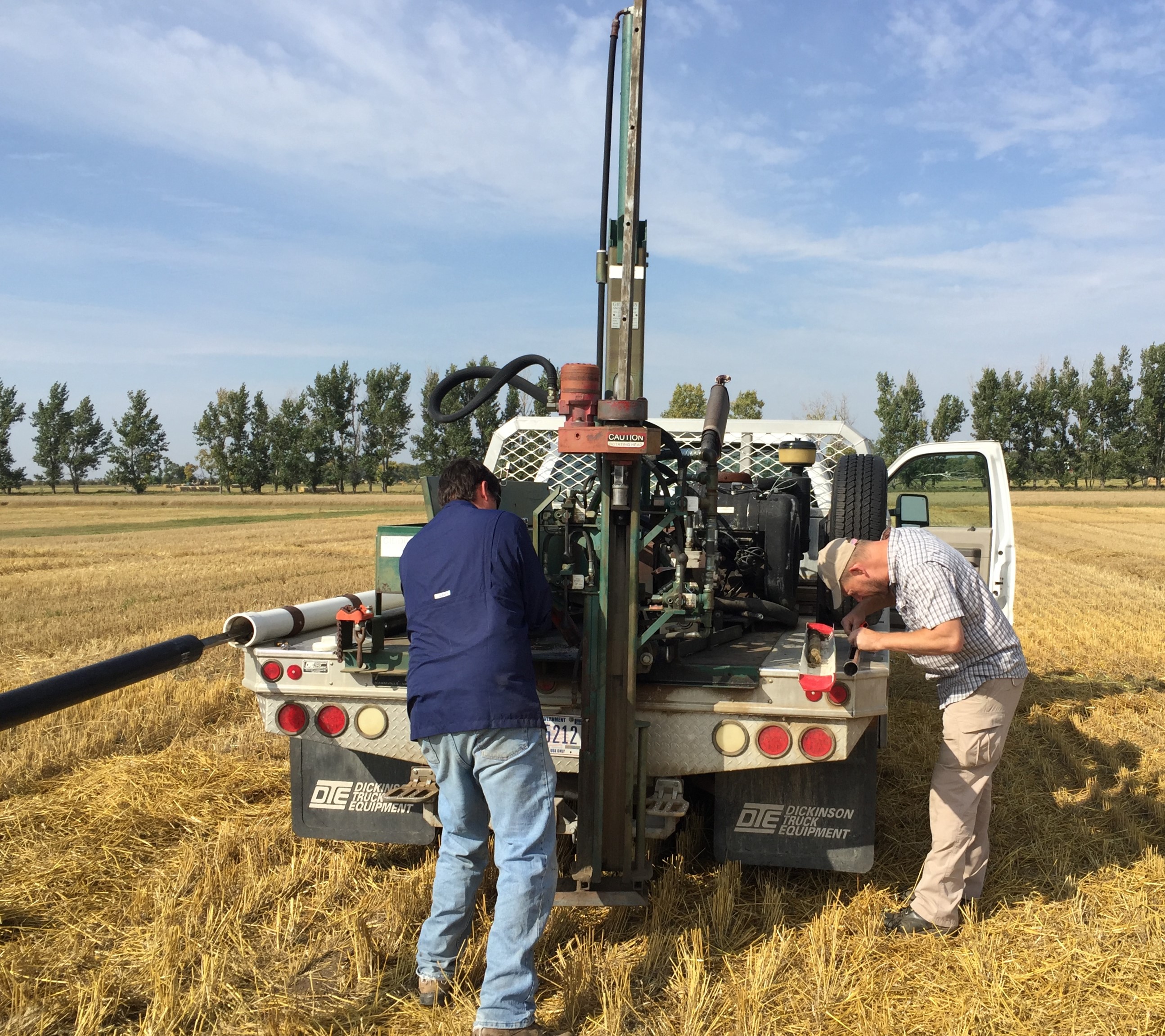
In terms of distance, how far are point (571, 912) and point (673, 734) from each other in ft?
2.91

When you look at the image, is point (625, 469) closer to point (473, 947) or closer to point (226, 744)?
point (473, 947)

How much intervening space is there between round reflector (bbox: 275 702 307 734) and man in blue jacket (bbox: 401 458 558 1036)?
0.77 meters

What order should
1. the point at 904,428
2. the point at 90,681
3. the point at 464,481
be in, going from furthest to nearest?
the point at 904,428
the point at 464,481
the point at 90,681

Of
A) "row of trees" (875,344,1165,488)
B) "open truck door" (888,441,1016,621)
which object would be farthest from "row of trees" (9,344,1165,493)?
"open truck door" (888,441,1016,621)

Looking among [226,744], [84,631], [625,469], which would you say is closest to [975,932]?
[625,469]

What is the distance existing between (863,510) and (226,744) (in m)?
4.11

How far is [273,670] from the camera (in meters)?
3.73

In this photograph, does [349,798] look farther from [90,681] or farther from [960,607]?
[960,607]

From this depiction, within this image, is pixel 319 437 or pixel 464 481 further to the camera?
pixel 319 437

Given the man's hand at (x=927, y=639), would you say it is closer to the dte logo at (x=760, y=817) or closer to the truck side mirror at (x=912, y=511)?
the dte logo at (x=760, y=817)

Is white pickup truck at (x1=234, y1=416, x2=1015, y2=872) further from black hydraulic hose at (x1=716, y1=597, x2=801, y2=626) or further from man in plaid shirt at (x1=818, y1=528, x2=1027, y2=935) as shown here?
man in plaid shirt at (x1=818, y1=528, x2=1027, y2=935)

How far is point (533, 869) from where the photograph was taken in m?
2.99

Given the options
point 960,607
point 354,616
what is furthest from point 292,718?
point 960,607

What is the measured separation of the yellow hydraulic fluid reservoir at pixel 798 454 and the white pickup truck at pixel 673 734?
1.59 meters
